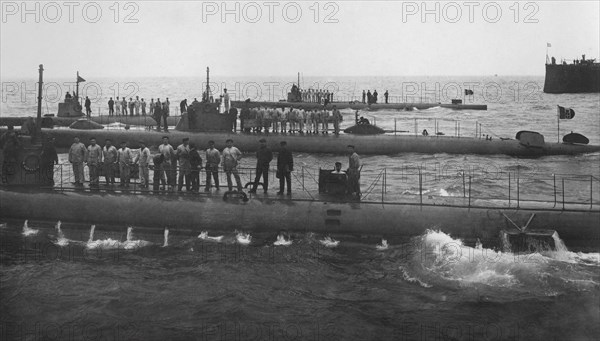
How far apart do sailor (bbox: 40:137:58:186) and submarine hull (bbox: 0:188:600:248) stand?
2.18ft

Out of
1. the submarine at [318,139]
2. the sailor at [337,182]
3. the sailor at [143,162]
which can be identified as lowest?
the sailor at [337,182]

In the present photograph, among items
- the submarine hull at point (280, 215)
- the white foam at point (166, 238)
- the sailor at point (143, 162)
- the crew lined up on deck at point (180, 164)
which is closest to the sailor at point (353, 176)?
the crew lined up on deck at point (180, 164)

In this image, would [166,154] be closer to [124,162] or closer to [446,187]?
[124,162]

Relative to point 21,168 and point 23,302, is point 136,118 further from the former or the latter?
point 23,302

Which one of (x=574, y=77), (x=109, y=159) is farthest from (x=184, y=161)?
(x=574, y=77)

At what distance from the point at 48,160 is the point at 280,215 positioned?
25.1 feet

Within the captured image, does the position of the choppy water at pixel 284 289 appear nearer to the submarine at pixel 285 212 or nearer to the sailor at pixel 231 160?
the submarine at pixel 285 212

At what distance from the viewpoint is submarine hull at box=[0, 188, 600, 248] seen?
53.7ft

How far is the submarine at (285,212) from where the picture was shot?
16344 mm

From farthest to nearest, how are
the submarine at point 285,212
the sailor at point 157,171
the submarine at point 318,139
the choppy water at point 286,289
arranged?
the submarine at point 318,139 < the sailor at point 157,171 < the submarine at point 285,212 < the choppy water at point 286,289

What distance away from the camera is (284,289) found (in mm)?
14820

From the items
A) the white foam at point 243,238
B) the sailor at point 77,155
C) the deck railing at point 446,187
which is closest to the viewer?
the white foam at point 243,238

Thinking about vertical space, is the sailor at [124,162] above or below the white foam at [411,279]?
above

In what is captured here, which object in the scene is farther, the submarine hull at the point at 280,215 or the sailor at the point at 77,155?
the sailor at the point at 77,155
